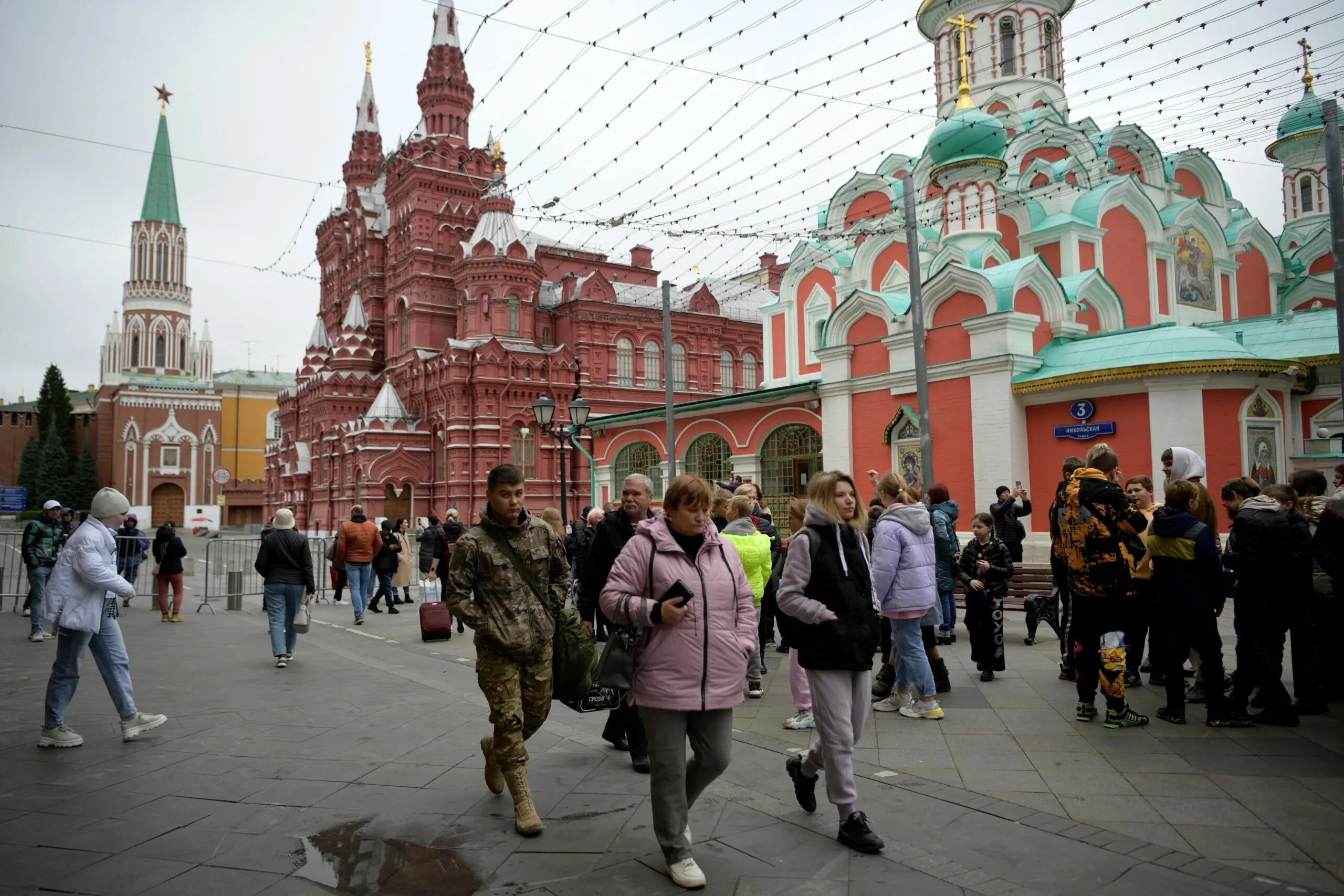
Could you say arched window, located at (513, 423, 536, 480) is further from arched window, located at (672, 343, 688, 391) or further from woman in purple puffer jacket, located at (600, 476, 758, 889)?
woman in purple puffer jacket, located at (600, 476, 758, 889)

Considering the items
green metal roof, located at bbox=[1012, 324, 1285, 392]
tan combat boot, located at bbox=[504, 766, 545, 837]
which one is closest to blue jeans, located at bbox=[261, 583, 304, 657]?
tan combat boot, located at bbox=[504, 766, 545, 837]

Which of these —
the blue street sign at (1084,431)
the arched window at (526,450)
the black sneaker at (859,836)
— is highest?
the arched window at (526,450)

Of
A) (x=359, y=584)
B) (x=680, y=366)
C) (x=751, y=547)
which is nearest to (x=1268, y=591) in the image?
(x=751, y=547)

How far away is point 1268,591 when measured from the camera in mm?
5996

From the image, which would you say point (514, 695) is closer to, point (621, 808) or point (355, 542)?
point (621, 808)

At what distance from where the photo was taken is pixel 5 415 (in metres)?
79.6

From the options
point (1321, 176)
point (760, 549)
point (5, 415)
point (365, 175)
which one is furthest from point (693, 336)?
point (5, 415)

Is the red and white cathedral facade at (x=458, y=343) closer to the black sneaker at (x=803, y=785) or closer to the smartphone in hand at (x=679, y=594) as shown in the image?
the black sneaker at (x=803, y=785)

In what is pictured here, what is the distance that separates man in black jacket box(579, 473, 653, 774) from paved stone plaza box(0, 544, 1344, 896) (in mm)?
203

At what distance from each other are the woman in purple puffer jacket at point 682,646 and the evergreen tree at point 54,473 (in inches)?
3097

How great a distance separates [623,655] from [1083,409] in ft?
51.6

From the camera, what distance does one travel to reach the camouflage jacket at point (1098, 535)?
18.9 feet

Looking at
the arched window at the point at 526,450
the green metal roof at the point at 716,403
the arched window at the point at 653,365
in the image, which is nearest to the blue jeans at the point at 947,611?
the green metal roof at the point at 716,403

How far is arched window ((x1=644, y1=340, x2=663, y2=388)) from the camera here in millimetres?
45250
